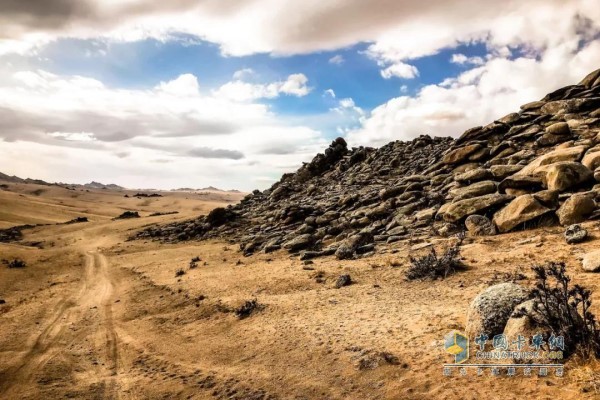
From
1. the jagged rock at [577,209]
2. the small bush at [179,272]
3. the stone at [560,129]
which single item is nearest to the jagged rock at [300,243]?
the small bush at [179,272]

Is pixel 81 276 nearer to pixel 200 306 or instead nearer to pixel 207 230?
pixel 200 306

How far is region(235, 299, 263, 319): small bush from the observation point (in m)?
13.0

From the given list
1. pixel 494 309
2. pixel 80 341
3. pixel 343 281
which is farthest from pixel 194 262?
pixel 494 309

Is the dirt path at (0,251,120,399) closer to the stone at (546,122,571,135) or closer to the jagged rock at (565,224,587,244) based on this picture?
the jagged rock at (565,224,587,244)

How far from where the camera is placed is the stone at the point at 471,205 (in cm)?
1795

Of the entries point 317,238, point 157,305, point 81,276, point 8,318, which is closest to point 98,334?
point 157,305

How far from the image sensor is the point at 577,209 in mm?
14773

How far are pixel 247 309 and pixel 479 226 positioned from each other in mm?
11208

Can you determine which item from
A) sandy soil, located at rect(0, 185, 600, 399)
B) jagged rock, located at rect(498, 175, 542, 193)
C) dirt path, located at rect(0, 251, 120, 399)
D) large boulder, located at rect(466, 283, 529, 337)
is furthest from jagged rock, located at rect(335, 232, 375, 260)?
large boulder, located at rect(466, 283, 529, 337)

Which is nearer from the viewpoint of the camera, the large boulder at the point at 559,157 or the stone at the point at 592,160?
the stone at the point at 592,160

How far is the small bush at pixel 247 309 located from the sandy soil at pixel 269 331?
0.30 meters

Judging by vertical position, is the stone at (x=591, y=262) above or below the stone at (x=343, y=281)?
above

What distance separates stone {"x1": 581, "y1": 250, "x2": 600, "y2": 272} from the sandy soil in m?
0.38

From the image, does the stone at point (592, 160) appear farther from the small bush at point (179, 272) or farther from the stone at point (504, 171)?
the small bush at point (179, 272)
